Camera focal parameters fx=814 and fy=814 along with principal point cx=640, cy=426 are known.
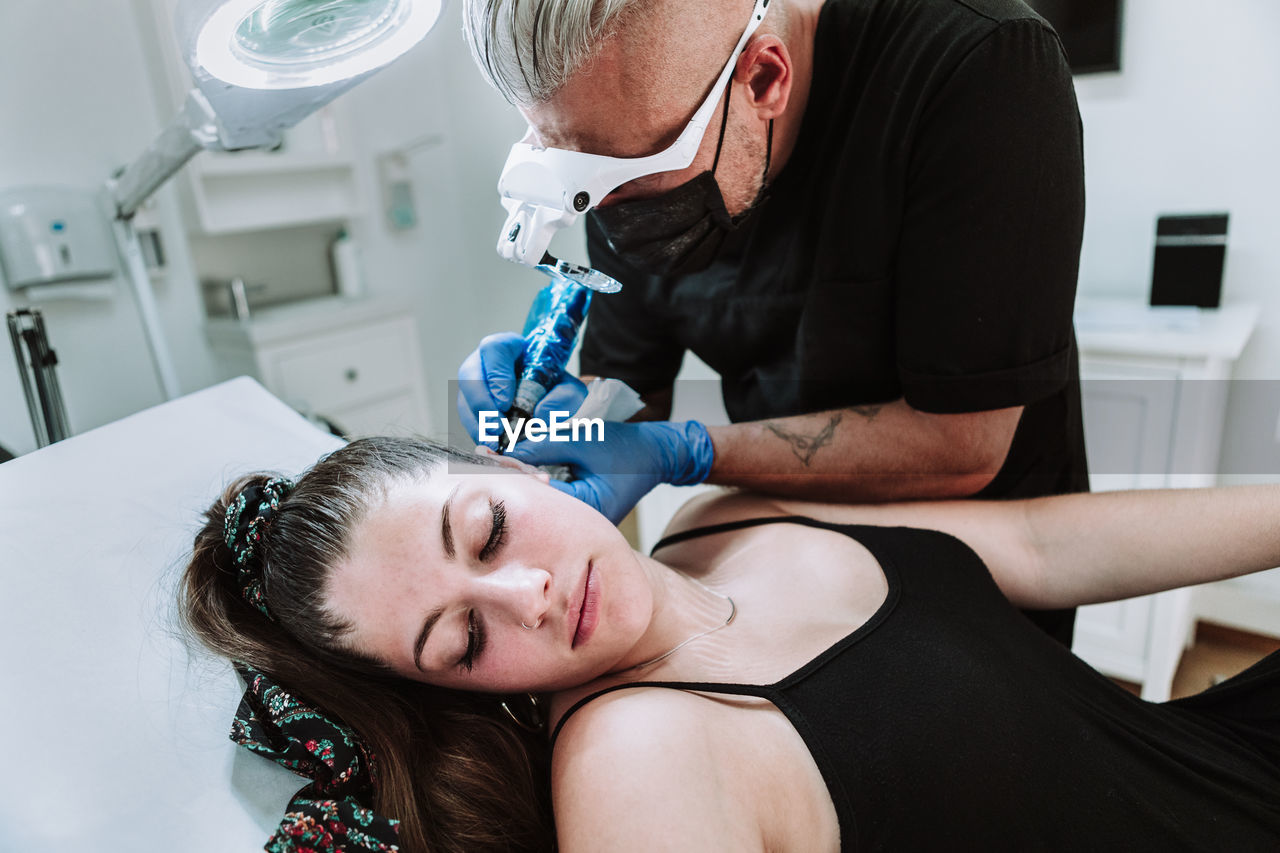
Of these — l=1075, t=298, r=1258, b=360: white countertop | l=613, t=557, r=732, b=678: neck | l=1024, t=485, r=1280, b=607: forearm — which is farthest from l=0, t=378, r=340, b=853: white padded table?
l=1075, t=298, r=1258, b=360: white countertop

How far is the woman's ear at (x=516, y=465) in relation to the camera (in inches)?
42.4

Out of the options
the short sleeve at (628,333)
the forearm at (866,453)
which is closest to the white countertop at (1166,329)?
the forearm at (866,453)

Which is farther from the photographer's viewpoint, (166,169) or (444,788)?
(166,169)

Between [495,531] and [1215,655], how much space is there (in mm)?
2408

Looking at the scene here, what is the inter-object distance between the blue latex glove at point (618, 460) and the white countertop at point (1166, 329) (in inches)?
45.5

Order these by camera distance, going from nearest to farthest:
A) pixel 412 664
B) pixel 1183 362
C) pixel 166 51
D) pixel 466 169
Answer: pixel 412 664
pixel 1183 362
pixel 166 51
pixel 466 169

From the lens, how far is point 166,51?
226cm

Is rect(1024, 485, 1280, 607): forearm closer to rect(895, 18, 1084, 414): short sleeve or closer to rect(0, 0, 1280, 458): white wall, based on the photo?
rect(895, 18, 1084, 414): short sleeve

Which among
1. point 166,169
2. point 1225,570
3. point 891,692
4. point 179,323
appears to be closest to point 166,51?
point 179,323

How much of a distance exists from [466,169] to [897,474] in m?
2.80

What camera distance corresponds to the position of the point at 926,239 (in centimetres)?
108

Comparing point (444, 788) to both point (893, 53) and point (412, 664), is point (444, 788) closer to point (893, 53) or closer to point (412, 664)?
point (412, 664)

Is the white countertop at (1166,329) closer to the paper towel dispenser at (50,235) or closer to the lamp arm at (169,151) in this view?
the lamp arm at (169,151)

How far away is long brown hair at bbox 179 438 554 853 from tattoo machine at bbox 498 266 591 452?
0.52 ft
